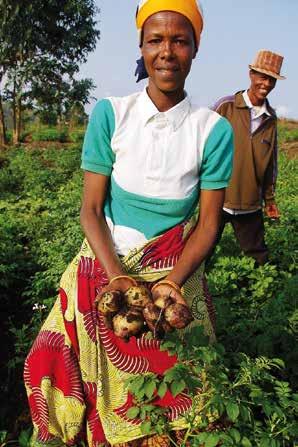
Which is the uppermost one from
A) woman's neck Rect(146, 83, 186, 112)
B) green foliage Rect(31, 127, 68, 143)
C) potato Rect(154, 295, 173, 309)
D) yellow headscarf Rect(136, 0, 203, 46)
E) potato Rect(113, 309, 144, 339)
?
yellow headscarf Rect(136, 0, 203, 46)

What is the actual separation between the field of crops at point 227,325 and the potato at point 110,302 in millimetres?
299

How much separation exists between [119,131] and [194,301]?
0.72m


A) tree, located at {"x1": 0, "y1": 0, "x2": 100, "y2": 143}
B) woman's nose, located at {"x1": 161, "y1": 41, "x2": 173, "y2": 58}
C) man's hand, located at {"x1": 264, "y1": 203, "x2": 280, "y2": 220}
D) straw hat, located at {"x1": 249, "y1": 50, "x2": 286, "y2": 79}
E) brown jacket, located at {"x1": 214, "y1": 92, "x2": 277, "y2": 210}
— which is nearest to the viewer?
woman's nose, located at {"x1": 161, "y1": 41, "x2": 173, "y2": 58}

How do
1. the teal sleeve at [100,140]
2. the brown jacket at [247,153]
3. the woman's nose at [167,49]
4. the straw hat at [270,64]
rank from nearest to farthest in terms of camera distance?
the woman's nose at [167,49]
the teal sleeve at [100,140]
the straw hat at [270,64]
the brown jacket at [247,153]

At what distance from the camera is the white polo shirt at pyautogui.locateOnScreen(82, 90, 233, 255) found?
5.98 feet

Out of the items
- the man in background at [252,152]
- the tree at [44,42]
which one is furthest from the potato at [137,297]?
the tree at [44,42]

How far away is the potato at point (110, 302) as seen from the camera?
164 cm

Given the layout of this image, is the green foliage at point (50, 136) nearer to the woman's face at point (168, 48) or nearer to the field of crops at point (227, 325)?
the field of crops at point (227, 325)

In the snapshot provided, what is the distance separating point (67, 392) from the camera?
2.11m

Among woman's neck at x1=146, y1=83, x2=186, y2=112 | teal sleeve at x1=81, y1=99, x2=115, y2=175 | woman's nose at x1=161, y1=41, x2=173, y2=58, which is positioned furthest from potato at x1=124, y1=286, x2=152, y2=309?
woman's nose at x1=161, y1=41, x2=173, y2=58

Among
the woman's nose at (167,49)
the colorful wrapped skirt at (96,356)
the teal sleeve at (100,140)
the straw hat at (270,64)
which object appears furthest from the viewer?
the straw hat at (270,64)

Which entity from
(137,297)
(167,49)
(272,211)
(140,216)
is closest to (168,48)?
(167,49)

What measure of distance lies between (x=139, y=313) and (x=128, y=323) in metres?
0.05

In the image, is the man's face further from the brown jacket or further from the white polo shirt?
the white polo shirt
